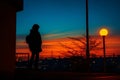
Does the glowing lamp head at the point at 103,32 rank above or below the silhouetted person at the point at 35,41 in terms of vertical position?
above

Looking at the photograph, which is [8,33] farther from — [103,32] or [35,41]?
[103,32]

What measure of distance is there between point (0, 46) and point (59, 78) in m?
3.20

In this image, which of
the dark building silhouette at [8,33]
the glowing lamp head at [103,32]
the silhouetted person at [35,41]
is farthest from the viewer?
the glowing lamp head at [103,32]

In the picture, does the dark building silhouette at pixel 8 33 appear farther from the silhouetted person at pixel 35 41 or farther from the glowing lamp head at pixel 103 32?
the glowing lamp head at pixel 103 32

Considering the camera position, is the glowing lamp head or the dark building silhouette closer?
the dark building silhouette

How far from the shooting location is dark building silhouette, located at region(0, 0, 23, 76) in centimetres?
2005

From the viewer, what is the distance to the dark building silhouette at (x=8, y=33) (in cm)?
2005

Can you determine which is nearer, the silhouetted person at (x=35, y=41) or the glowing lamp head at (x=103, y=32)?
the silhouetted person at (x=35, y=41)

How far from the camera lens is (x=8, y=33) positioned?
20.6 metres

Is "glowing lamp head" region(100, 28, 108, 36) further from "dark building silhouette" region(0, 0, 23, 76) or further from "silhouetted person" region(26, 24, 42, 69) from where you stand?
"dark building silhouette" region(0, 0, 23, 76)

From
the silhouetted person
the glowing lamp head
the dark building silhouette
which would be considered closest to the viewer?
the dark building silhouette

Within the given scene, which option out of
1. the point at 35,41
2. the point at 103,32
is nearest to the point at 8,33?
the point at 35,41

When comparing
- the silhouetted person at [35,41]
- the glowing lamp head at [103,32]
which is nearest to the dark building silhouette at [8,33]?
the silhouetted person at [35,41]

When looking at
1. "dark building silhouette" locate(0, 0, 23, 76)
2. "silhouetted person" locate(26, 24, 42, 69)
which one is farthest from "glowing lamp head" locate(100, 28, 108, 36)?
"dark building silhouette" locate(0, 0, 23, 76)
